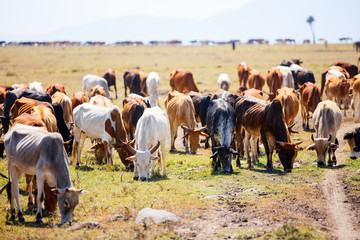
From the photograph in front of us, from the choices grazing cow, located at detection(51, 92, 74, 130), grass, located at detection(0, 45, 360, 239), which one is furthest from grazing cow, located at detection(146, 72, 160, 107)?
grass, located at detection(0, 45, 360, 239)

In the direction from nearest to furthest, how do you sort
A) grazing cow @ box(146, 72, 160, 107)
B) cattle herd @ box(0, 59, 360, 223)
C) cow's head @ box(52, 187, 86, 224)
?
cow's head @ box(52, 187, 86, 224) < cattle herd @ box(0, 59, 360, 223) < grazing cow @ box(146, 72, 160, 107)

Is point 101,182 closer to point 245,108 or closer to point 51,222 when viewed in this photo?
point 51,222

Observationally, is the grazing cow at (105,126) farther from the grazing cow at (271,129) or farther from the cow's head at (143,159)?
the grazing cow at (271,129)

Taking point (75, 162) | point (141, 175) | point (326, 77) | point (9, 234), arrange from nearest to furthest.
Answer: point (9, 234)
point (141, 175)
point (75, 162)
point (326, 77)

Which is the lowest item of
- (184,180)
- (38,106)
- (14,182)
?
(184,180)

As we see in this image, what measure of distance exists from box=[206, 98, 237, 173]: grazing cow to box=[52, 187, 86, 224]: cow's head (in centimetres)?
531

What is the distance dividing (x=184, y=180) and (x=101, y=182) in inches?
85.9

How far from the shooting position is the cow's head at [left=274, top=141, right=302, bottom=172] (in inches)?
536

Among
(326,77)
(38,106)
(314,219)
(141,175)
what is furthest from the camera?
(326,77)

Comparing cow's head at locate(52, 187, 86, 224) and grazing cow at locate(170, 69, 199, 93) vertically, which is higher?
grazing cow at locate(170, 69, 199, 93)

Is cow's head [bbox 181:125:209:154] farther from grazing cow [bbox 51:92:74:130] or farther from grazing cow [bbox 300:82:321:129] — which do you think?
grazing cow [bbox 300:82:321:129]

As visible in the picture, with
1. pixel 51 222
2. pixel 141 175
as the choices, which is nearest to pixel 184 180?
pixel 141 175

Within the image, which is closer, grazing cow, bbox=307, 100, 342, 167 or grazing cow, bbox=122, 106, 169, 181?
grazing cow, bbox=122, 106, 169, 181

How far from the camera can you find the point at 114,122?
14336 mm
